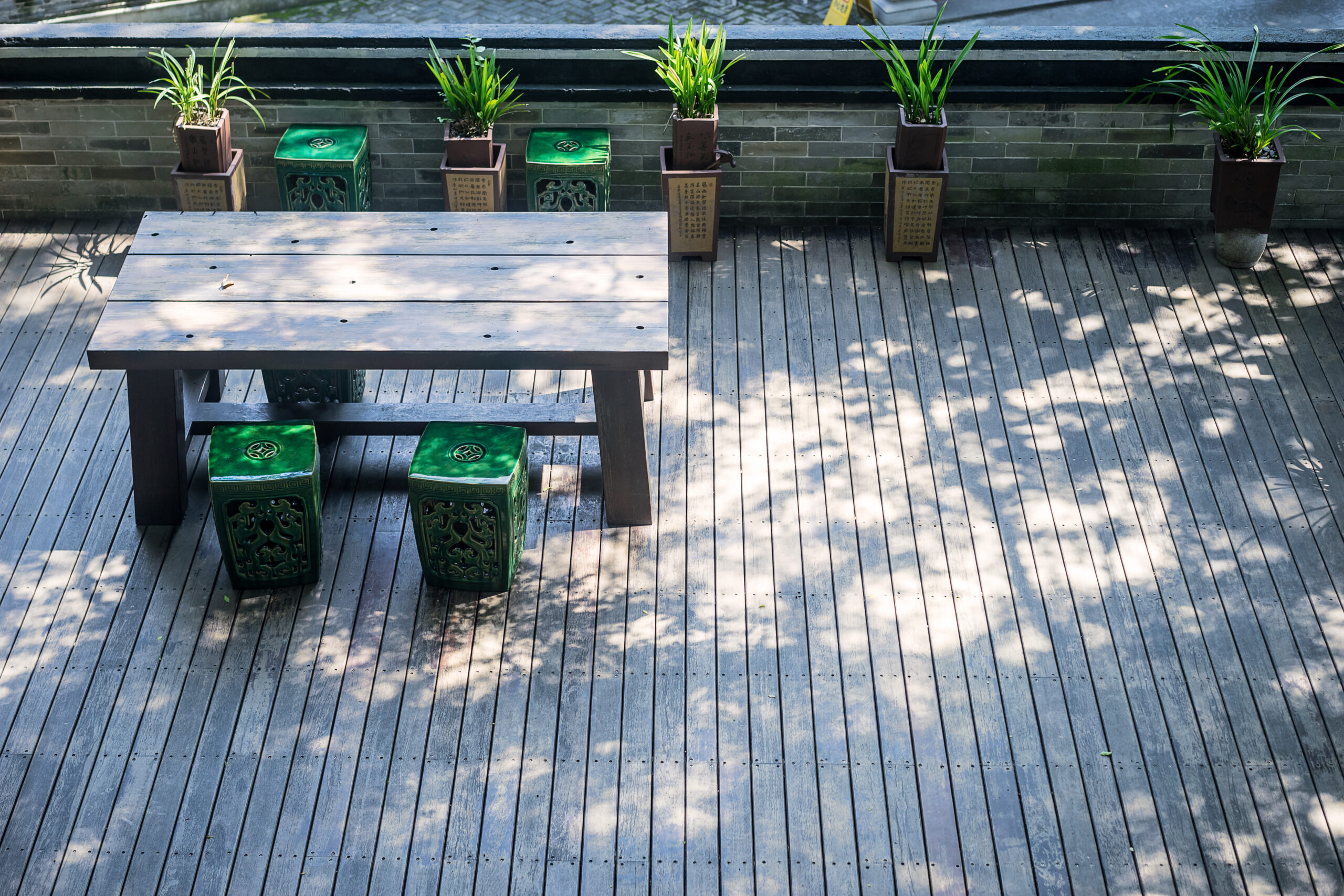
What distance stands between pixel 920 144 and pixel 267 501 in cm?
310

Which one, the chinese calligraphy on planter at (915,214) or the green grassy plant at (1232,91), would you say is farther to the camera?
the chinese calligraphy on planter at (915,214)

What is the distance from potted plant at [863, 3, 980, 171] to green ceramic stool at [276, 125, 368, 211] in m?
2.30

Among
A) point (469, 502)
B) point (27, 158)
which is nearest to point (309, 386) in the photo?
point (469, 502)

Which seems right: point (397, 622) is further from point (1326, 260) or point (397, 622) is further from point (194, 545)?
point (1326, 260)

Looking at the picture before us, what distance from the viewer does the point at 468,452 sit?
4.00 meters

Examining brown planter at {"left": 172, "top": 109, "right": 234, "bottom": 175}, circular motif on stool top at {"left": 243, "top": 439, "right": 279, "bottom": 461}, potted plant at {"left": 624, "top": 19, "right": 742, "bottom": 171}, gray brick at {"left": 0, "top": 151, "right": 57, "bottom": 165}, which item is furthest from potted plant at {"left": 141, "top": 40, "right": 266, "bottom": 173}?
circular motif on stool top at {"left": 243, "top": 439, "right": 279, "bottom": 461}

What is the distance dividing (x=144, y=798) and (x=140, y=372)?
1341 mm

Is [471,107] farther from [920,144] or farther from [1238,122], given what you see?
[1238,122]

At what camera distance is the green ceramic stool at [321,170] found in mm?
5531

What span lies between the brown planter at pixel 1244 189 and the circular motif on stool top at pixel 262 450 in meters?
3.98

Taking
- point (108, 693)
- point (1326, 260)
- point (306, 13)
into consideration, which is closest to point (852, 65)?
point (1326, 260)

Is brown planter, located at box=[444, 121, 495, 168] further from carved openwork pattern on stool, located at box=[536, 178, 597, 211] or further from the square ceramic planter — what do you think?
the square ceramic planter

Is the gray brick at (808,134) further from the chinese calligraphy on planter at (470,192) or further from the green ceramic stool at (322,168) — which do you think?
the green ceramic stool at (322,168)

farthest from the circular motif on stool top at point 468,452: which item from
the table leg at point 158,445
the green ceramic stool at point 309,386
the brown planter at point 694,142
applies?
the brown planter at point 694,142
